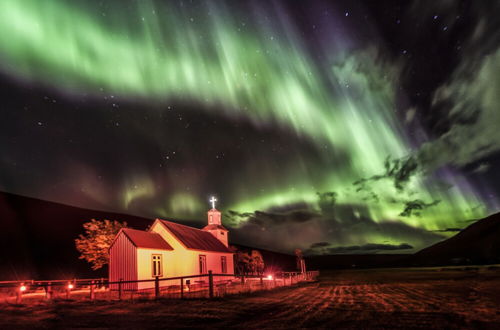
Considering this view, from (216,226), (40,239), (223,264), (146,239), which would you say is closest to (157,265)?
(146,239)

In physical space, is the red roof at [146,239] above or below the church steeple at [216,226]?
below

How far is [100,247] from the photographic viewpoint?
34.7 metres

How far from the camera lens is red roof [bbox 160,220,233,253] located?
94.2 feet

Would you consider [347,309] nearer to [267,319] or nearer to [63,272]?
[267,319]

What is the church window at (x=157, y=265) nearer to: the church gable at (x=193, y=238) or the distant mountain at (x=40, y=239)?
the church gable at (x=193, y=238)

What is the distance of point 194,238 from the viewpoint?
104ft

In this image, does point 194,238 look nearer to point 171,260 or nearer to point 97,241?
point 171,260

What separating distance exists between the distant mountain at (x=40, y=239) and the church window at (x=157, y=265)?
46.4m

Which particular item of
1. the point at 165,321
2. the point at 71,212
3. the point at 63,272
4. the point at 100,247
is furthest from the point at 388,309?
the point at 71,212

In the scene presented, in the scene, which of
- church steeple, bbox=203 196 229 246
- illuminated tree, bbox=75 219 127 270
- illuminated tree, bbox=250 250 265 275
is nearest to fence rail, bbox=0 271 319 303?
illuminated tree, bbox=75 219 127 270

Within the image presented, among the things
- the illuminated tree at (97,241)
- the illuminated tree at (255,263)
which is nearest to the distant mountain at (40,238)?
the illuminated tree at (255,263)

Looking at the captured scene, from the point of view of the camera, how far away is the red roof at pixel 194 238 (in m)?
28.7

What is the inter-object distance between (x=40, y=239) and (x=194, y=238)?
258ft

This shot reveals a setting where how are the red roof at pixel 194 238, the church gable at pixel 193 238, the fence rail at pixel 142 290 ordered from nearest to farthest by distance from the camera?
the fence rail at pixel 142 290
the church gable at pixel 193 238
the red roof at pixel 194 238
